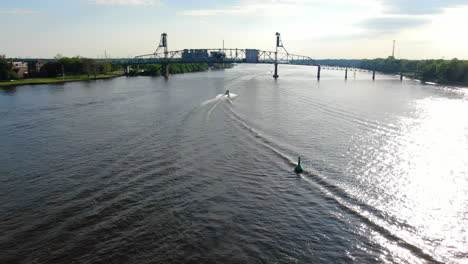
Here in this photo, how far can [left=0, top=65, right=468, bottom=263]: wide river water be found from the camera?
1455 centimetres

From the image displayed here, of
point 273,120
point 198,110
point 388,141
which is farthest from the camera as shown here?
point 198,110

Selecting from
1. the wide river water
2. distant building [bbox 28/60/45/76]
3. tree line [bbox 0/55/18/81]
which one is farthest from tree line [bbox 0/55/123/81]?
the wide river water

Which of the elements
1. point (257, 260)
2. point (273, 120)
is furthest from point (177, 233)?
point (273, 120)

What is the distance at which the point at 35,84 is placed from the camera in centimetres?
9369

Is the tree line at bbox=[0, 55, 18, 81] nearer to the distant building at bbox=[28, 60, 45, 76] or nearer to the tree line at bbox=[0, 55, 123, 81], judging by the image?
the tree line at bbox=[0, 55, 123, 81]

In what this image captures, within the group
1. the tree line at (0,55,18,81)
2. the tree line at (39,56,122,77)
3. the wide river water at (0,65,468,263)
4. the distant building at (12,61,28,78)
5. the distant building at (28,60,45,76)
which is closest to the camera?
the wide river water at (0,65,468,263)

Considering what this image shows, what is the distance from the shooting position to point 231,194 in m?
19.9

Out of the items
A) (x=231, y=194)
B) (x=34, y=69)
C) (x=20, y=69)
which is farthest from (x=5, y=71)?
(x=231, y=194)

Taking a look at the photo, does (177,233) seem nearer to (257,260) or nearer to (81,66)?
(257,260)

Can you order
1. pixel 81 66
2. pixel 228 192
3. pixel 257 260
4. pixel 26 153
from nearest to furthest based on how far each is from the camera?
pixel 257 260, pixel 228 192, pixel 26 153, pixel 81 66

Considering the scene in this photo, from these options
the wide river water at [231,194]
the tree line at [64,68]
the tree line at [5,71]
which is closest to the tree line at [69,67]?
the tree line at [64,68]

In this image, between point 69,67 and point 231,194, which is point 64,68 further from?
point 231,194

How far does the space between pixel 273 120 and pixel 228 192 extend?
2352cm

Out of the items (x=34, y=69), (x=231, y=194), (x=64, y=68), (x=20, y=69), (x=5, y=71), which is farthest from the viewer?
(x=64, y=68)
